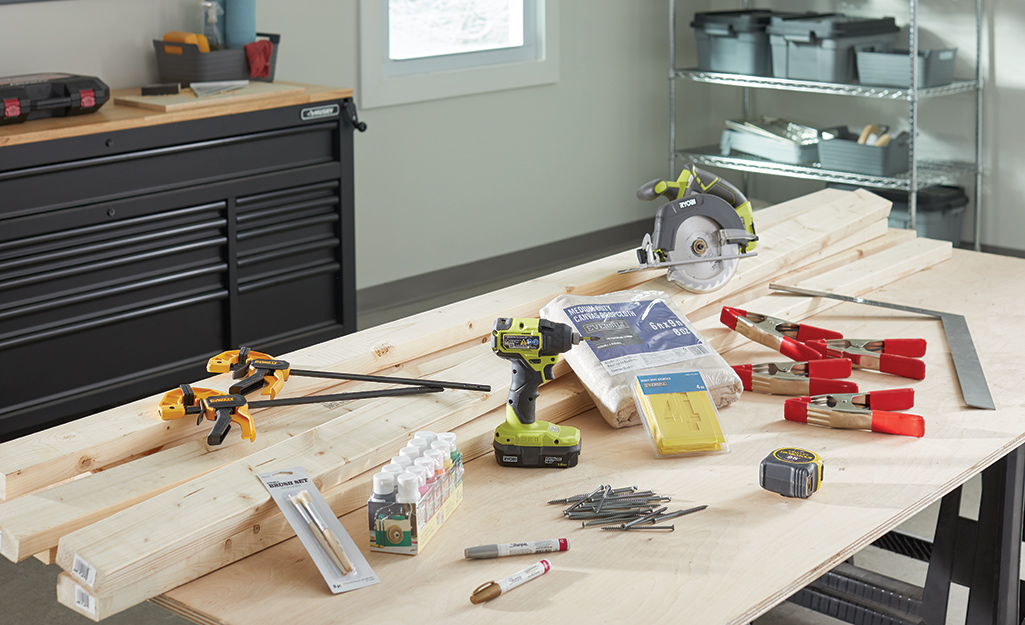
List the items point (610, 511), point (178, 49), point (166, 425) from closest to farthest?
1. point (610, 511)
2. point (166, 425)
3. point (178, 49)

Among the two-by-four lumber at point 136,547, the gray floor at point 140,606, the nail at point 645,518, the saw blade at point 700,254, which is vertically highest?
the saw blade at point 700,254

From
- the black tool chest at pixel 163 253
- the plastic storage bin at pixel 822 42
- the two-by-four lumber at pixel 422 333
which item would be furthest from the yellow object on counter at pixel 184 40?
the plastic storage bin at pixel 822 42

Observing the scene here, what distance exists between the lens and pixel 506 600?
107 centimetres

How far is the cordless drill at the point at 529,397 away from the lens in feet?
4.43

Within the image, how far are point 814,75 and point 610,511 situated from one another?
3.89 m

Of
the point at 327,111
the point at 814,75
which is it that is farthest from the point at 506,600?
the point at 814,75

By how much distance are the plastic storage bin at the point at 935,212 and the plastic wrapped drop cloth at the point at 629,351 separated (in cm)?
321

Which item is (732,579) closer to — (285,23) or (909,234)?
(909,234)

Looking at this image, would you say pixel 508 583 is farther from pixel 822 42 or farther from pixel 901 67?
pixel 822 42

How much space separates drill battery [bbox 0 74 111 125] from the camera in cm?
270

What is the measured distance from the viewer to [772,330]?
1.80 m

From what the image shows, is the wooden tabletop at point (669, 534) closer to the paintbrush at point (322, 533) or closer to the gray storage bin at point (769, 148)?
the paintbrush at point (322, 533)

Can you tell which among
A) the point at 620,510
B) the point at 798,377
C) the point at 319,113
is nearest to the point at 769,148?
the point at 319,113

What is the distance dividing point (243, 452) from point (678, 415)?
62 centimetres
